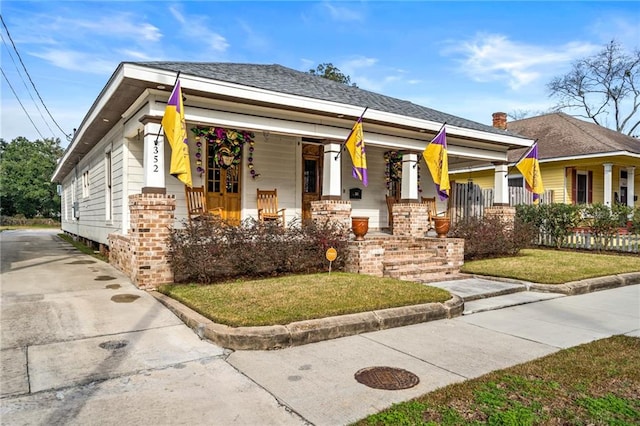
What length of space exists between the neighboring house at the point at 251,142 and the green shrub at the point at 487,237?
1574 mm

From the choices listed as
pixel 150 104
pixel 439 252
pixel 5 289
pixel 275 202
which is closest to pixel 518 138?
pixel 439 252

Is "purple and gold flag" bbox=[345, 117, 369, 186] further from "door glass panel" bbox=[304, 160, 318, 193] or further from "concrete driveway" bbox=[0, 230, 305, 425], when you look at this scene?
"concrete driveway" bbox=[0, 230, 305, 425]

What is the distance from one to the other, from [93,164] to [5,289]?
761 centimetres

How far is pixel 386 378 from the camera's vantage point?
357 centimetres

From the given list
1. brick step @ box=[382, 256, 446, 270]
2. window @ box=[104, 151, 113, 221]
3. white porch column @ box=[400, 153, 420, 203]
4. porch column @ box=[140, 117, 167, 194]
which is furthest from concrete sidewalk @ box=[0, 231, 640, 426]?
white porch column @ box=[400, 153, 420, 203]

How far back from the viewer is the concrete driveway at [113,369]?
2.91 meters

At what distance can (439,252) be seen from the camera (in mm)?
9547

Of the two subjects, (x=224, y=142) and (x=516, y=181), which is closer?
(x=224, y=142)

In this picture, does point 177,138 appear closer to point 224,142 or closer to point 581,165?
point 224,142

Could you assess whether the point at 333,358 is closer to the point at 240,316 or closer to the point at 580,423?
the point at 240,316

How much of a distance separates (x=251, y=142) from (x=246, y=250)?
11.8 ft

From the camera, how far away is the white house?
7.40m

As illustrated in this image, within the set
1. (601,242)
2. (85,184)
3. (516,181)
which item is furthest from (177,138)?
(516,181)

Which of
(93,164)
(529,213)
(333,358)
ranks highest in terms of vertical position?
(93,164)
